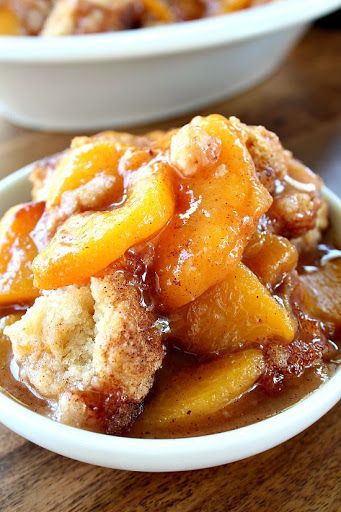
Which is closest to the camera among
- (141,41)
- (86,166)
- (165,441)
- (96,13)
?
(165,441)

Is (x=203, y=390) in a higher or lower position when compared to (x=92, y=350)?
lower

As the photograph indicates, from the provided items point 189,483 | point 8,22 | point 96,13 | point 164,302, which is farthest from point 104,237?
point 8,22

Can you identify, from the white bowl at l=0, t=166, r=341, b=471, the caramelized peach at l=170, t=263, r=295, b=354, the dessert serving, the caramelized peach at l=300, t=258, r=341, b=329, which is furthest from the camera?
the dessert serving

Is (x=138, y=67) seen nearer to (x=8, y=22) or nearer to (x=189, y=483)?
(x=8, y=22)

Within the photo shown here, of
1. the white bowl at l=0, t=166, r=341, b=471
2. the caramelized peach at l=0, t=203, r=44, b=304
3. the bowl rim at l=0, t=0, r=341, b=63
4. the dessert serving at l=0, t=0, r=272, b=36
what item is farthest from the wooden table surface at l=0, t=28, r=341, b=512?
the dessert serving at l=0, t=0, r=272, b=36

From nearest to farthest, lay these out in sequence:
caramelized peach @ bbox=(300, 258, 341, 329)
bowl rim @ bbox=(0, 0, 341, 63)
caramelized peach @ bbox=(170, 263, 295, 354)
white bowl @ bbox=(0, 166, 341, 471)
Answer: white bowl @ bbox=(0, 166, 341, 471) < caramelized peach @ bbox=(170, 263, 295, 354) < caramelized peach @ bbox=(300, 258, 341, 329) < bowl rim @ bbox=(0, 0, 341, 63)

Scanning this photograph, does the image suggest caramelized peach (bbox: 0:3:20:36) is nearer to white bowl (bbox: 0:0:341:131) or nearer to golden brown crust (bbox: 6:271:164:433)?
white bowl (bbox: 0:0:341:131)

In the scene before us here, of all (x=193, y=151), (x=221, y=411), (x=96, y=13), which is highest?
(x=193, y=151)
